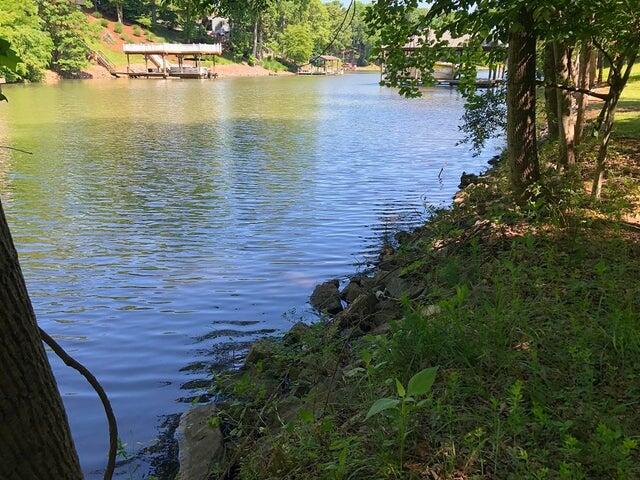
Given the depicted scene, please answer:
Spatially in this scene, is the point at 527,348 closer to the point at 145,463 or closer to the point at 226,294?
the point at 145,463

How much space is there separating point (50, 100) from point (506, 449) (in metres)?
40.9

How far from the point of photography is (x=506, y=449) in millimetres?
3066

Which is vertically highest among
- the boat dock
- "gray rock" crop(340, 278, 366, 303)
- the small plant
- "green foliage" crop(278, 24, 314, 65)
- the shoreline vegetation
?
"green foliage" crop(278, 24, 314, 65)

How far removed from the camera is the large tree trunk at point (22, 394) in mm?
1519

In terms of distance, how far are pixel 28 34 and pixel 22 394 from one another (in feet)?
204

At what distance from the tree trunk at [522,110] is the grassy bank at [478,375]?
0.57m

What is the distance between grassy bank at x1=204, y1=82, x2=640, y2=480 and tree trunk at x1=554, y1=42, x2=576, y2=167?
2785 millimetres

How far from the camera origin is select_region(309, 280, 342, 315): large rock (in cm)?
786

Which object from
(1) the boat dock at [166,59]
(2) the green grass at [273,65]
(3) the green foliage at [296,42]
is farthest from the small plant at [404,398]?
(3) the green foliage at [296,42]

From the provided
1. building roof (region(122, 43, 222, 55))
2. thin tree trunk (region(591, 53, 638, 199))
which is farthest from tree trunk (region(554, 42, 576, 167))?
building roof (region(122, 43, 222, 55))

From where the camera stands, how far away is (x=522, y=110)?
723 centimetres

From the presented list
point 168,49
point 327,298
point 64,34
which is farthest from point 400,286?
point 168,49

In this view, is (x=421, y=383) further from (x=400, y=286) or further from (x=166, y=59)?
(x=166, y=59)

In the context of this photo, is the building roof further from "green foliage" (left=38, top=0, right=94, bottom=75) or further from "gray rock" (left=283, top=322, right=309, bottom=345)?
"gray rock" (left=283, top=322, right=309, bottom=345)
